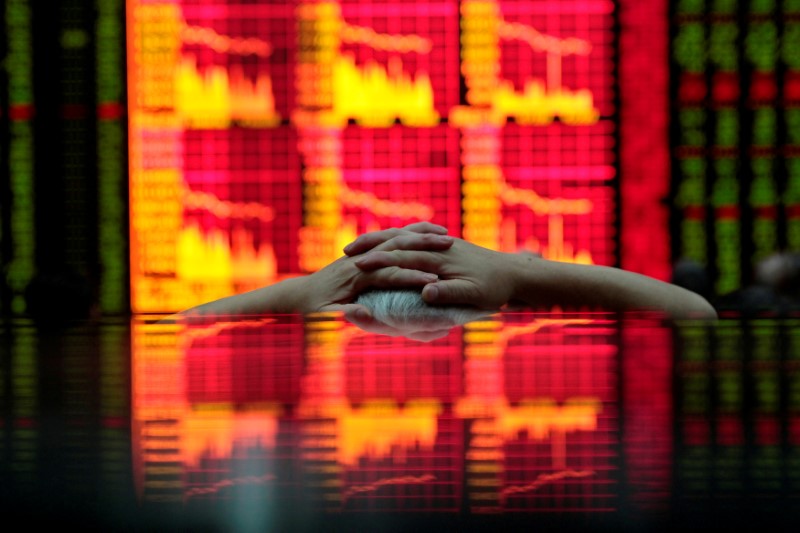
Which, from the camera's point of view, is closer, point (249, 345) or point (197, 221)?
point (249, 345)

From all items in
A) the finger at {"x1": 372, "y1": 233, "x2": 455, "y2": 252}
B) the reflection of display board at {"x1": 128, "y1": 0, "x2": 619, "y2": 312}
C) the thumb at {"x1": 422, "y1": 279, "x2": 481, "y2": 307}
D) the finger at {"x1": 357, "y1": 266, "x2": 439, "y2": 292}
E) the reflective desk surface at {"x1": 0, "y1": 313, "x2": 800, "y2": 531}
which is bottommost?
the reflective desk surface at {"x1": 0, "y1": 313, "x2": 800, "y2": 531}

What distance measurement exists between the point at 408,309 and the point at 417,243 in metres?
0.12

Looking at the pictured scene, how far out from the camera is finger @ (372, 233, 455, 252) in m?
0.94

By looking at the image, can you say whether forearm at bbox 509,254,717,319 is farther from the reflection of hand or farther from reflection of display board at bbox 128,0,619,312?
reflection of display board at bbox 128,0,619,312

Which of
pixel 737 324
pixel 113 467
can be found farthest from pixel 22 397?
pixel 737 324

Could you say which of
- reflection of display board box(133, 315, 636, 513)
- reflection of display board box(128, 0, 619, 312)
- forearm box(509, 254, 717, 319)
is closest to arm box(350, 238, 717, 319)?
forearm box(509, 254, 717, 319)

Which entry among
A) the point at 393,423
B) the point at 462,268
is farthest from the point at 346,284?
the point at 393,423

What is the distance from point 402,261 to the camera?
3.00 ft

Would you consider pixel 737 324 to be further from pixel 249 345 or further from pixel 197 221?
pixel 197 221

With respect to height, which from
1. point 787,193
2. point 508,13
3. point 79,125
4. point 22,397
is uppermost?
point 508,13

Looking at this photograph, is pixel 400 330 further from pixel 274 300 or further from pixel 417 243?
pixel 274 300

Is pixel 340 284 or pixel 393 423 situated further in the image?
Answer: pixel 340 284

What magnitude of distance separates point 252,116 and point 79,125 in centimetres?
57

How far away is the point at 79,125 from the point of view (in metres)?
3.13
